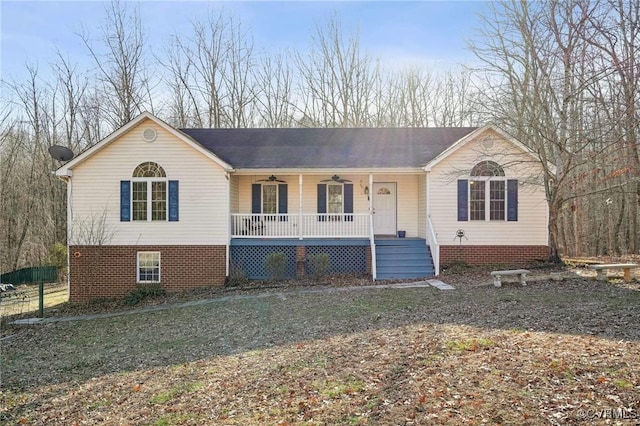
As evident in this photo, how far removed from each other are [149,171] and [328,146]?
6.82 meters

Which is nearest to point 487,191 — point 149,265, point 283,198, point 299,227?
point 299,227

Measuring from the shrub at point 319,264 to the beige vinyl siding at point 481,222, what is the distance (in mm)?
3947

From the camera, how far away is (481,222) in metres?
14.3

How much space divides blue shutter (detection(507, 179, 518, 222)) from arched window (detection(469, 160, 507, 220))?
→ 0.43 ft

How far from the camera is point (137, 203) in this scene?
1448 centimetres

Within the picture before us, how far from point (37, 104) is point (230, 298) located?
2236cm

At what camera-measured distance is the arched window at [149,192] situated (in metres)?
14.4

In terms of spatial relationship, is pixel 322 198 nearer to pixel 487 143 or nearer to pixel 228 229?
pixel 228 229

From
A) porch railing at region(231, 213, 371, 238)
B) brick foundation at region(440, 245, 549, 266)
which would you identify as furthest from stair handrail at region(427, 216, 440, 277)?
porch railing at region(231, 213, 371, 238)

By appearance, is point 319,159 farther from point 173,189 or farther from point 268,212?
point 173,189

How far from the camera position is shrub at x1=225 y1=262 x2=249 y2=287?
14.3 metres

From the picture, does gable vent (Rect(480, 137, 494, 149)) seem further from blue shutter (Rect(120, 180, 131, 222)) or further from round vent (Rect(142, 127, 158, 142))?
blue shutter (Rect(120, 180, 131, 222))

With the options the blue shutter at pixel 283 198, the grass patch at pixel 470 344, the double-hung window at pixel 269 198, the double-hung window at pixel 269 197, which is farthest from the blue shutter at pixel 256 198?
the grass patch at pixel 470 344

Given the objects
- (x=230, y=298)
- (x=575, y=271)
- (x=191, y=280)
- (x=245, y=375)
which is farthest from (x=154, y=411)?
(x=575, y=271)
